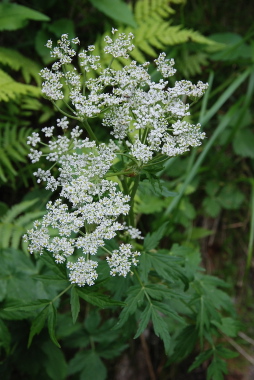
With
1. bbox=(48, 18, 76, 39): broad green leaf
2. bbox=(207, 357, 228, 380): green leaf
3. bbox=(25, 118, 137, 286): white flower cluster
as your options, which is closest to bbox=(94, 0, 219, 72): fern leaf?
bbox=(48, 18, 76, 39): broad green leaf

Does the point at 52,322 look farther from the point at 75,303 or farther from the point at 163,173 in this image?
the point at 163,173

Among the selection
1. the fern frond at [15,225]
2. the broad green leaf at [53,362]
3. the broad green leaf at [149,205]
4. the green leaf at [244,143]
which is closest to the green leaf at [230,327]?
the broad green leaf at [149,205]

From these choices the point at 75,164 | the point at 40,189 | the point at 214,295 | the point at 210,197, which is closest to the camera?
the point at 75,164

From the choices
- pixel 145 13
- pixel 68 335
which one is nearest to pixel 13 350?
pixel 68 335

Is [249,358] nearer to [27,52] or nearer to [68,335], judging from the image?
[68,335]

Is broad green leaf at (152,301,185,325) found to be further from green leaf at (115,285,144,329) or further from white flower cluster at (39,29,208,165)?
white flower cluster at (39,29,208,165)

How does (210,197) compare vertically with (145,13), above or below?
below

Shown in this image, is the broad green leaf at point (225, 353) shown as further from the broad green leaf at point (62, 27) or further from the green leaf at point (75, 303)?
the broad green leaf at point (62, 27)
